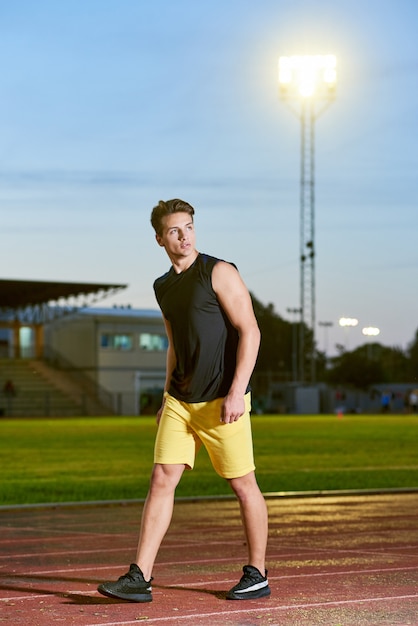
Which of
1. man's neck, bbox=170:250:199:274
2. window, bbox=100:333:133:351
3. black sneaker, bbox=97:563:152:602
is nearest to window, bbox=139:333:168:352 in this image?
window, bbox=100:333:133:351

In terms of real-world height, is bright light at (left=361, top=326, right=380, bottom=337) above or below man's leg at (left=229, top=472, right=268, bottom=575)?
above

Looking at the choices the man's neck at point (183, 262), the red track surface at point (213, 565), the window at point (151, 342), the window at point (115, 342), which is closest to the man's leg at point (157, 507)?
the red track surface at point (213, 565)

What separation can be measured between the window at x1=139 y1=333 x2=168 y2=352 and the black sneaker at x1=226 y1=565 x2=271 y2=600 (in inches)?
2966

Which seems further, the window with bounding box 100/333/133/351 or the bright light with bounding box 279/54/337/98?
the window with bounding box 100/333/133/351

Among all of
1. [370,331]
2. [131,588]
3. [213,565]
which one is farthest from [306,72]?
[131,588]

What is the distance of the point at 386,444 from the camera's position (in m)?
32.5

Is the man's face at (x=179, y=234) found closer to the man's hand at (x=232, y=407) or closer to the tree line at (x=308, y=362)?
the man's hand at (x=232, y=407)

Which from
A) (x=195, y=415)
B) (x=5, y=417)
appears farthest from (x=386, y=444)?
(x=5, y=417)

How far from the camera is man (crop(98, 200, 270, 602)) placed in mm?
6547

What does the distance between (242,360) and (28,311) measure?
73.3m

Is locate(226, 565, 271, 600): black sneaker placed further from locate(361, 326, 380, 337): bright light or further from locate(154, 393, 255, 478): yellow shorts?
locate(361, 326, 380, 337): bright light

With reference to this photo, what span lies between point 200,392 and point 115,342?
242ft

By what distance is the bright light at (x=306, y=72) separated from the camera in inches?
2566

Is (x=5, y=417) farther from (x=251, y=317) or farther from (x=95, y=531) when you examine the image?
(x=251, y=317)
